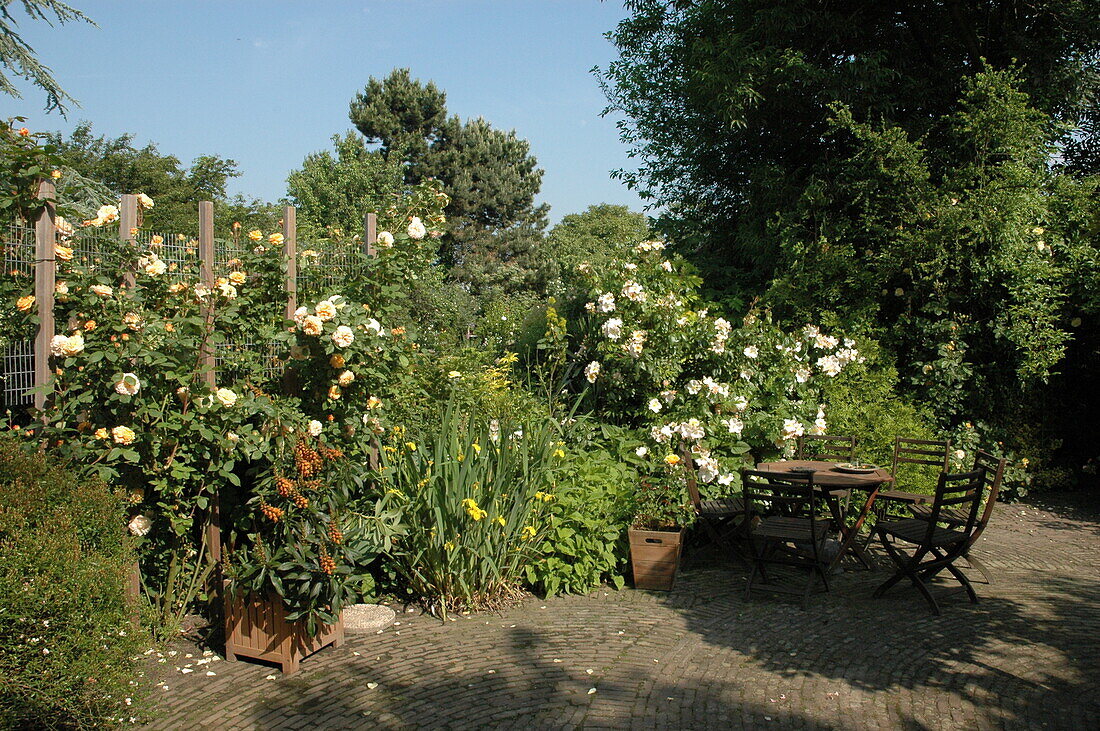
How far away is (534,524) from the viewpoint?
4.76m

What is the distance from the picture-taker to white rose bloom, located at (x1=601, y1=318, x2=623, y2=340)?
625 centimetres

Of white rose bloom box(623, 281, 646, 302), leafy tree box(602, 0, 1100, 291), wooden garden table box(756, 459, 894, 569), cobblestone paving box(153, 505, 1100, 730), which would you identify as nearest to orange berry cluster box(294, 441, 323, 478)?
cobblestone paving box(153, 505, 1100, 730)

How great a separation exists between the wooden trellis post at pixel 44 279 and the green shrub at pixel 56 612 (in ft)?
2.25

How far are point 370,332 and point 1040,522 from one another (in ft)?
21.6

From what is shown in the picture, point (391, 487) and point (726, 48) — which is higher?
point (726, 48)

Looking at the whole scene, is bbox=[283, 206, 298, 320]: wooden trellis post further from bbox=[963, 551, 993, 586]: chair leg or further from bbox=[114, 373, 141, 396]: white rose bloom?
bbox=[963, 551, 993, 586]: chair leg

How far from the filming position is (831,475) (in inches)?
208

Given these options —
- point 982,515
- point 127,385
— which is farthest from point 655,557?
point 127,385

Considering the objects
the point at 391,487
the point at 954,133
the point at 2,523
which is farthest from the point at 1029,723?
the point at 954,133

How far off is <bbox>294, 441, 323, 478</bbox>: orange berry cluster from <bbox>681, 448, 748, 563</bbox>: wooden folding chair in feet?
8.86

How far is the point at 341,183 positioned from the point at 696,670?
68.4ft

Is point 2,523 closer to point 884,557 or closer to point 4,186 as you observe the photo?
point 4,186

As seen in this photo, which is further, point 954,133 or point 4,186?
point 954,133

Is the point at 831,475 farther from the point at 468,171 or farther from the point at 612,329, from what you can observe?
the point at 468,171
